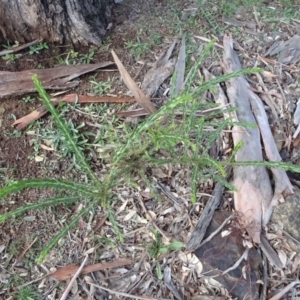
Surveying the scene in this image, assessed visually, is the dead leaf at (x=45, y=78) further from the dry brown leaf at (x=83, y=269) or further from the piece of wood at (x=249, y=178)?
the dry brown leaf at (x=83, y=269)

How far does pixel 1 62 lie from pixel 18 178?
2.10 feet

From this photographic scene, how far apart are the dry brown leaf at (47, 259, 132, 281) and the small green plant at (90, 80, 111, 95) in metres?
0.80

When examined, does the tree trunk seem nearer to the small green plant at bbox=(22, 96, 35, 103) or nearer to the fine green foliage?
the small green plant at bbox=(22, 96, 35, 103)

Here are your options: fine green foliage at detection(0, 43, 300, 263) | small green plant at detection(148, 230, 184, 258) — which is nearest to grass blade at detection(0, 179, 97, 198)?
fine green foliage at detection(0, 43, 300, 263)

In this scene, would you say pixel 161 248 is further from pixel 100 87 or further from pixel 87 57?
pixel 87 57

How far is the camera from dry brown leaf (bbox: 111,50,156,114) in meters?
2.06

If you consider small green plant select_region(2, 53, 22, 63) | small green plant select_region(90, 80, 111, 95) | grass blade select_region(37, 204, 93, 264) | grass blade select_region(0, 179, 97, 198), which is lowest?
grass blade select_region(37, 204, 93, 264)

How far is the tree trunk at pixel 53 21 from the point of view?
7.00 ft

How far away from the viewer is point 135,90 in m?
2.11

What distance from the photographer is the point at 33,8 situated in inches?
83.7

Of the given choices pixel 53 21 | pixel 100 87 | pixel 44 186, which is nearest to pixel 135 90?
pixel 100 87

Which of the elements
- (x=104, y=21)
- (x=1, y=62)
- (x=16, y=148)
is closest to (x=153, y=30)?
(x=104, y=21)

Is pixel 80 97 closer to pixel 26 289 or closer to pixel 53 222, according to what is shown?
pixel 53 222

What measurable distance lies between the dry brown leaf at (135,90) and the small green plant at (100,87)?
0.09 meters
